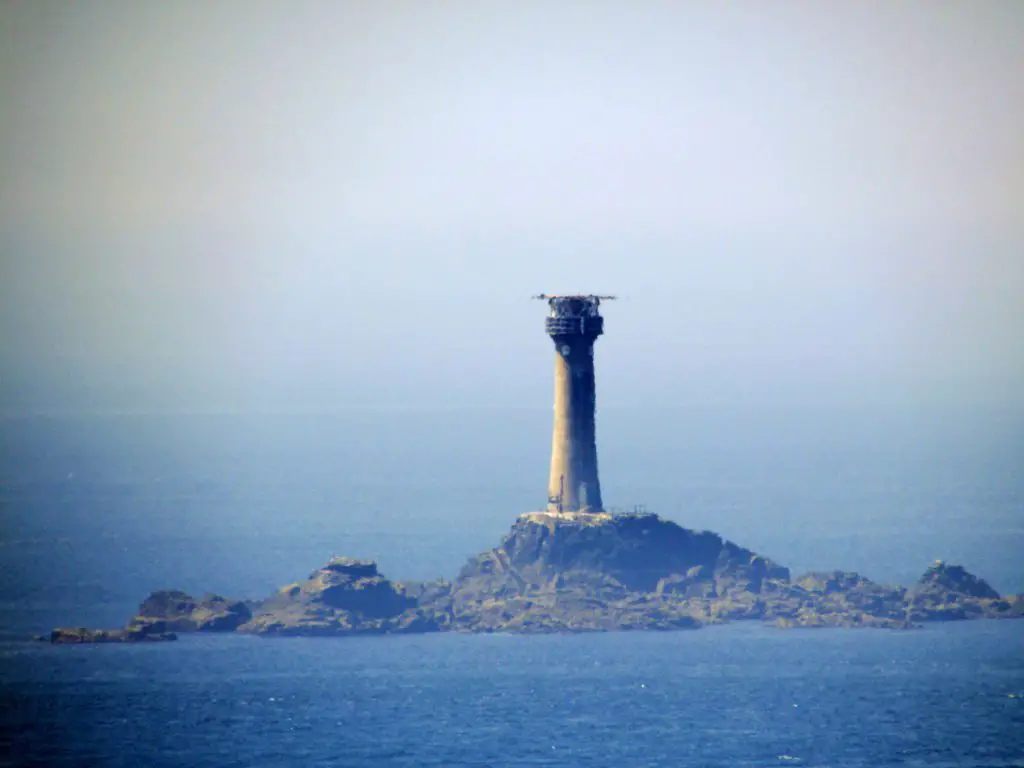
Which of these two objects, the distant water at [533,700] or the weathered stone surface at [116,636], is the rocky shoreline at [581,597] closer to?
the weathered stone surface at [116,636]

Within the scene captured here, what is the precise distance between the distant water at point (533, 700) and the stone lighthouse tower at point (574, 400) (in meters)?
9.10

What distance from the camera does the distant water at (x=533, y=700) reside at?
132750 millimetres

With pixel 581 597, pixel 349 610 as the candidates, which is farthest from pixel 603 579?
pixel 349 610

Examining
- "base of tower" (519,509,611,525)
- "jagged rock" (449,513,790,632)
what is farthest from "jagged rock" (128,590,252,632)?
"base of tower" (519,509,611,525)

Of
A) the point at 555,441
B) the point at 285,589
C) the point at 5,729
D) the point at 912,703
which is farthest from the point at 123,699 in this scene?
the point at 912,703

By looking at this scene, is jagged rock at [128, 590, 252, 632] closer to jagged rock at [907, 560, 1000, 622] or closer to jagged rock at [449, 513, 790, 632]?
jagged rock at [449, 513, 790, 632]

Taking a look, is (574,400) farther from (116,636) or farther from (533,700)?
(116,636)

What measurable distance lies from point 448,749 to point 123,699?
71.1 ft

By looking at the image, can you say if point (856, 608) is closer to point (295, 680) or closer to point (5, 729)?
point (295, 680)

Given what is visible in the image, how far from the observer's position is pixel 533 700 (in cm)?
14312

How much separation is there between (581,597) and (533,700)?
16.4 meters

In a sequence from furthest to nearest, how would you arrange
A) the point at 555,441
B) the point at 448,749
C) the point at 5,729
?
the point at 555,441 → the point at 5,729 → the point at 448,749

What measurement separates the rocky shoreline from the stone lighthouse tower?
1541mm

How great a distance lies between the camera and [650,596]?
160250mm
